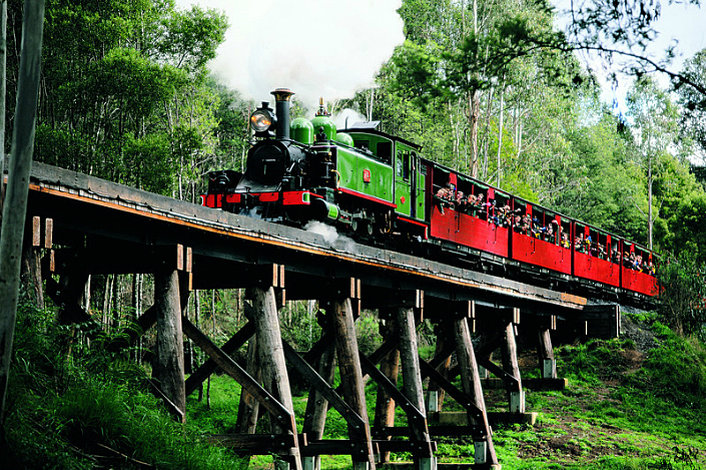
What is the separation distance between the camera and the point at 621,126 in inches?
301

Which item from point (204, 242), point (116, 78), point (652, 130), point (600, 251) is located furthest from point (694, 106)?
point (652, 130)

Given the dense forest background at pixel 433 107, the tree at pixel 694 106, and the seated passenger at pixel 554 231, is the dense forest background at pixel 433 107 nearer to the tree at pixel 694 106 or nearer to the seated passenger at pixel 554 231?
the tree at pixel 694 106

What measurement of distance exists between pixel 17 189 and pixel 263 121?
26.1 feet

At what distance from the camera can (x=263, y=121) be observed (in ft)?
46.9

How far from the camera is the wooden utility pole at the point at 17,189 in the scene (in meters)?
6.53

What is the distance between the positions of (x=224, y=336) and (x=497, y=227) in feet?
26.3

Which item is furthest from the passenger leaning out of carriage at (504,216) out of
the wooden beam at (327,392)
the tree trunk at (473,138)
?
the wooden beam at (327,392)

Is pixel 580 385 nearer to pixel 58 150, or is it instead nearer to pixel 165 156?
pixel 165 156

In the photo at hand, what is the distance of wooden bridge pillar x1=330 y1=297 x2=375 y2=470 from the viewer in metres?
11.6

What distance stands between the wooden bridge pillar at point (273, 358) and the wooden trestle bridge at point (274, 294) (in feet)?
0.05

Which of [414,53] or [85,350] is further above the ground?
[414,53]

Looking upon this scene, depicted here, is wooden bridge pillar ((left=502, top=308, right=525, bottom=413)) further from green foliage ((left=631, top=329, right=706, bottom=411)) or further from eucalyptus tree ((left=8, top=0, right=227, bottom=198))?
eucalyptus tree ((left=8, top=0, right=227, bottom=198))

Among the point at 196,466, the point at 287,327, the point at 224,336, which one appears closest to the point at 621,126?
the point at 196,466

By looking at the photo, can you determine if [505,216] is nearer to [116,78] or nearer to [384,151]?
[384,151]
